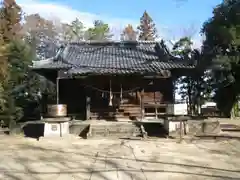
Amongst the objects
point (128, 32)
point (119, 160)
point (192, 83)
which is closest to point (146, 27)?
point (128, 32)

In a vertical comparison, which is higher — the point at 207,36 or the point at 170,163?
the point at 207,36

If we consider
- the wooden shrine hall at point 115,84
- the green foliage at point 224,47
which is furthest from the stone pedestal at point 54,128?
the green foliage at point 224,47

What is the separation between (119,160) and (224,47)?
15.0 m

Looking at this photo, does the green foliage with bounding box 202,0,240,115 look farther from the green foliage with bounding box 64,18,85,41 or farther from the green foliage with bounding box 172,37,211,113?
the green foliage with bounding box 64,18,85,41

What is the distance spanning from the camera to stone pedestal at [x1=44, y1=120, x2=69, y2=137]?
14.0 metres

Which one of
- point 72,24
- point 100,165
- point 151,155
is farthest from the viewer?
point 72,24

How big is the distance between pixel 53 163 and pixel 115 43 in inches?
520

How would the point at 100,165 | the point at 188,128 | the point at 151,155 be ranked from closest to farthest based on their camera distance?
the point at 100,165, the point at 151,155, the point at 188,128

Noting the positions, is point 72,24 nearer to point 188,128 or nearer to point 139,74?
point 139,74

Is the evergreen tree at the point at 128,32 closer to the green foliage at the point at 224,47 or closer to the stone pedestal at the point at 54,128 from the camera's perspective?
the green foliage at the point at 224,47

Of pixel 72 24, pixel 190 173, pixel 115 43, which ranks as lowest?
pixel 190 173

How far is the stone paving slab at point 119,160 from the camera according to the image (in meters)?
7.32

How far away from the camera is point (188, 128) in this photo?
14.2 metres

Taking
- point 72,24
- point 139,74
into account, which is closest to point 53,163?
point 139,74
